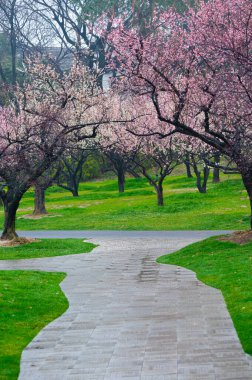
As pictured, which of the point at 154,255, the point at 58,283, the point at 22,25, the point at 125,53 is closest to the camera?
the point at 58,283

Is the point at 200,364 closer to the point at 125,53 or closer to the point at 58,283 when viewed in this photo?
the point at 58,283

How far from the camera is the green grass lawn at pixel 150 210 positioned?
111ft

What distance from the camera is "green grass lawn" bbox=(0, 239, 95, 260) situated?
2398cm

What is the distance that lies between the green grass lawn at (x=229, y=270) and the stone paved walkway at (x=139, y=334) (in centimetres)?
20

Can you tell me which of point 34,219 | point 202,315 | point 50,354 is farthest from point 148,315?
point 34,219

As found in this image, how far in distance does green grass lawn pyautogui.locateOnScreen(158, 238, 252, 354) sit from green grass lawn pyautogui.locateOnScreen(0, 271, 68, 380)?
3.03m

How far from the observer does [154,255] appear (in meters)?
22.8

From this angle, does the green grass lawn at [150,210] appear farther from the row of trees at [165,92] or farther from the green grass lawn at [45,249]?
the green grass lawn at [45,249]

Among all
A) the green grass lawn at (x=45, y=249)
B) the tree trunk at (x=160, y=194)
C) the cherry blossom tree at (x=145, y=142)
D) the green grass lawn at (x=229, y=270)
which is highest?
the cherry blossom tree at (x=145, y=142)

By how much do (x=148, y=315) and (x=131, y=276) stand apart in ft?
17.9

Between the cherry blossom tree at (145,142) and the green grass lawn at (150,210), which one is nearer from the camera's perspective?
the green grass lawn at (150,210)

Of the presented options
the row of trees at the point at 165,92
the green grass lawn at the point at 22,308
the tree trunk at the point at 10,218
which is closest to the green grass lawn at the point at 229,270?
the row of trees at the point at 165,92

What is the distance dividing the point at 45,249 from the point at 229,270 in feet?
34.1

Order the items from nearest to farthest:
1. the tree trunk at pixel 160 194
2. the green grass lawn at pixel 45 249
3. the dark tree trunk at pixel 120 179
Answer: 1. the green grass lawn at pixel 45 249
2. the tree trunk at pixel 160 194
3. the dark tree trunk at pixel 120 179
